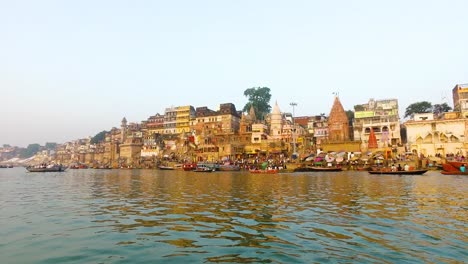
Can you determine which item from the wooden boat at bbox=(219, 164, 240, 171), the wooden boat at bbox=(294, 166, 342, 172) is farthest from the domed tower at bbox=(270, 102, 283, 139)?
the wooden boat at bbox=(294, 166, 342, 172)

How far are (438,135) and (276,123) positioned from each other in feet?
104

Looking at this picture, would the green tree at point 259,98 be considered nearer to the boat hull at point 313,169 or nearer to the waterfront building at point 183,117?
the waterfront building at point 183,117

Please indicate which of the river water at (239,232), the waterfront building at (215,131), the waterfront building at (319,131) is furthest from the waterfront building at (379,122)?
the river water at (239,232)

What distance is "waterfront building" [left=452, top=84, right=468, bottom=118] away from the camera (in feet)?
181

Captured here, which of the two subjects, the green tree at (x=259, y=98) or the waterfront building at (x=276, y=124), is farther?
the green tree at (x=259, y=98)

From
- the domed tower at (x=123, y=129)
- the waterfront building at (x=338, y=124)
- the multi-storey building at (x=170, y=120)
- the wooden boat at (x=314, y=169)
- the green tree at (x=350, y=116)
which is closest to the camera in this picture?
the wooden boat at (x=314, y=169)

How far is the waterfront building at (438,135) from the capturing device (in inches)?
2095

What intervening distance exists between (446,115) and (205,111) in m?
57.3

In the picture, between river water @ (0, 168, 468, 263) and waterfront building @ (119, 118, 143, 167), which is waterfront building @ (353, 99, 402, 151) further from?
waterfront building @ (119, 118, 143, 167)

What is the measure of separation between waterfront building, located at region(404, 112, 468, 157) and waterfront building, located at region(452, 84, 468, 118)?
1120 mm

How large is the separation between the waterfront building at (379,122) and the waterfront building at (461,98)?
10069mm

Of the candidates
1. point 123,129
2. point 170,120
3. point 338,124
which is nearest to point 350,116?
point 338,124

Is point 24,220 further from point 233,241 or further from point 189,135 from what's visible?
point 189,135

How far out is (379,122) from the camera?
61.1 metres
